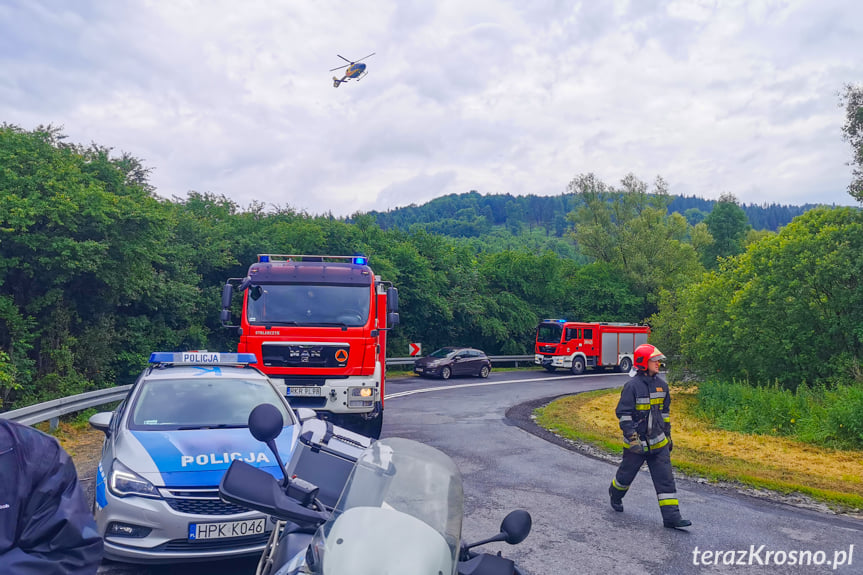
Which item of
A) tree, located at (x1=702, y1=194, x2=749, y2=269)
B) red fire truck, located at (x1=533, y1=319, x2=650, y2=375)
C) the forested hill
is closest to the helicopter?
red fire truck, located at (x1=533, y1=319, x2=650, y2=375)

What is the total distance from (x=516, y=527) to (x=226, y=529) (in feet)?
10.5

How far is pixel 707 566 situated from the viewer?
18.6ft

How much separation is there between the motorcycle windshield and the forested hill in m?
109

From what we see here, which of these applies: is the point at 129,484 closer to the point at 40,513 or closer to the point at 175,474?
the point at 175,474

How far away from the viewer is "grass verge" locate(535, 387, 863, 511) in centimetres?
905

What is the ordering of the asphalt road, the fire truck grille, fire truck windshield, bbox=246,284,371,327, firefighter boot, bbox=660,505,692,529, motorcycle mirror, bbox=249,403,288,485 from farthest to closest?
fire truck windshield, bbox=246,284,371,327 → the fire truck grille → firefighter boot, bbox=660,505,692,529 → the asphalt road → motorcycle mirror, bbox=249,403,288,485

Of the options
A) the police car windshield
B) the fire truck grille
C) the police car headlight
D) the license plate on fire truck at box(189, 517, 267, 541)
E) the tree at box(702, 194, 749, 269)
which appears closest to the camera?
the license plate on fire truck at box(189, 517, 267, 541)

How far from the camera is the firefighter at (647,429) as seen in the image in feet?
23.2

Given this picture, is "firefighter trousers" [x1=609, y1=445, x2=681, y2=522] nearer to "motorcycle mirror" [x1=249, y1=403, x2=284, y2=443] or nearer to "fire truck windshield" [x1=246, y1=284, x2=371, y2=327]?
"motorcycle mirror" [x1=249, y1=403, x2=284, y2=443]

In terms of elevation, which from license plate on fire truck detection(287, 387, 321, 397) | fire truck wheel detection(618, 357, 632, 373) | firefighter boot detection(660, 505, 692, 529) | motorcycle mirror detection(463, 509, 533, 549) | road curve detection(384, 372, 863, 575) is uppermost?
motorcycle mirror detection(463, 509, 533, 549)

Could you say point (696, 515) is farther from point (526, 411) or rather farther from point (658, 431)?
point (526, 411)

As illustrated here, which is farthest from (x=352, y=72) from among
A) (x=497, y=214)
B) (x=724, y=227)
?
(x=497, y=214)

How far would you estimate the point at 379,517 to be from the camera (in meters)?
2.48

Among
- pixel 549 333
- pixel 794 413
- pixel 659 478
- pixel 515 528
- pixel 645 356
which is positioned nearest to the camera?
pixel 515 528
